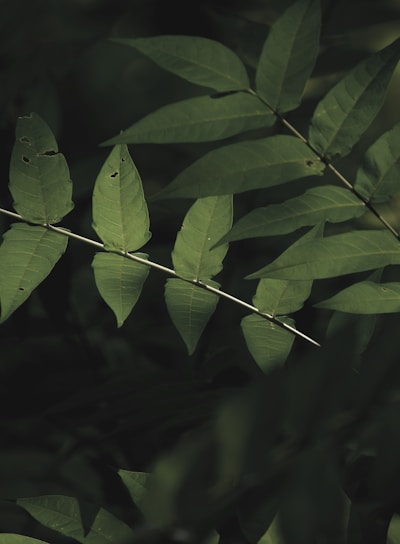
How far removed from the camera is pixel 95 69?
6.70 feet

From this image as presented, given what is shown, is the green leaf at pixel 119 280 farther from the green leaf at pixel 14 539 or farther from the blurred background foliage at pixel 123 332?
the green leaf at pixel 14 539

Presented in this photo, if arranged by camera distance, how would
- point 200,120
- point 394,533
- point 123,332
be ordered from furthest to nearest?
point 123,332, point 200,120, point 394,533

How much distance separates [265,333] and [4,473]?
1.56 feet

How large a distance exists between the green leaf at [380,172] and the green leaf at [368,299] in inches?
3.4

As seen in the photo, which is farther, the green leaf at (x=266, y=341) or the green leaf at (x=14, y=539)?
the green leaf at (x=266, y=341)

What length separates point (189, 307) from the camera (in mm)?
730

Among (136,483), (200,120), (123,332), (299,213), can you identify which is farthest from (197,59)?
(123,332)

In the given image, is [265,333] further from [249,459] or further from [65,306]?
[65,306]

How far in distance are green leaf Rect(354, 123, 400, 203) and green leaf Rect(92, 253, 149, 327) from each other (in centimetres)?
22

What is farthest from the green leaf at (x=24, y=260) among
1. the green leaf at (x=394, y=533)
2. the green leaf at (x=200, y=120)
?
the green leaf at (x=394, y=533)

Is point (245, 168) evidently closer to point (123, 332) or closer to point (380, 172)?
point (380, 172)

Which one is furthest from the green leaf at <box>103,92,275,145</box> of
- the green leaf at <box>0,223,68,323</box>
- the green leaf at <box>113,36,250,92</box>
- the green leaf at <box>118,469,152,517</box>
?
the green leaf at <box>118,469,152,517</box>

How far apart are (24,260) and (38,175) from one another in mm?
82

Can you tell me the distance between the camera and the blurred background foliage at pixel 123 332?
0.80 meters
